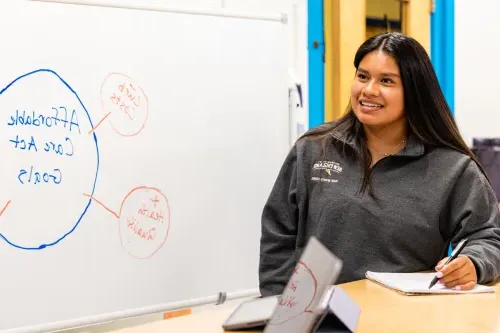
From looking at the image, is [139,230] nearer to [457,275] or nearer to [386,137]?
[386,137]

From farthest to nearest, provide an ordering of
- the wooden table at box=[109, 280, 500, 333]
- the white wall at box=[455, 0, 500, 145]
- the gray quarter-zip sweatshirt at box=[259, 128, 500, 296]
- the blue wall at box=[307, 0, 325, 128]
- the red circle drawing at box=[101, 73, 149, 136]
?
the white wall at box=[455, 0, 500, 145], the blue wall at box=[307, 0, 325, 128], the red circle drawing at box=[101, 73, 149, 136], the gray quarter-zip sweatshirt at box=[259, 128, 500, 296], the wooden table at box=[109, 280, 500, 333]

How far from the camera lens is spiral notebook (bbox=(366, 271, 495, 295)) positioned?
1344mm

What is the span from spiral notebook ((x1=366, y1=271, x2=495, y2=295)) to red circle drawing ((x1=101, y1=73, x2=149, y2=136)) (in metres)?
0.81

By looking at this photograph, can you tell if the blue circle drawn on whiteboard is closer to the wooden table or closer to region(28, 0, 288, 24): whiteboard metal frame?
region(28, 0, 288, 24): whiteboard metal frame

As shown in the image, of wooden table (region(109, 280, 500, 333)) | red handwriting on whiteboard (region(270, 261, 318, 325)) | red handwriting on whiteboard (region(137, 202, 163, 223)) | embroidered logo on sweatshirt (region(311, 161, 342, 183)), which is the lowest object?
wooden table (region(109, 280, 500, 333))

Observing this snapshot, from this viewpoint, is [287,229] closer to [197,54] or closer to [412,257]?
[412,257]

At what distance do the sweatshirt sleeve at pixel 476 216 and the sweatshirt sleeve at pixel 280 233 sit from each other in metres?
0.41

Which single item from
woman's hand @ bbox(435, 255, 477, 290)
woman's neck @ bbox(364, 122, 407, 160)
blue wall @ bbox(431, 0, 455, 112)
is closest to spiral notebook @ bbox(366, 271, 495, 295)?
woman's hand @ bbox(435, 255, 477, 290)

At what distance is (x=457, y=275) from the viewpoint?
4.57ft

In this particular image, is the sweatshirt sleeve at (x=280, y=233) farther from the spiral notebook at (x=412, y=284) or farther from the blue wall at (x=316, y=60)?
the blue wall at (x=316, y=60)

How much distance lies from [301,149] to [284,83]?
510 millimetres

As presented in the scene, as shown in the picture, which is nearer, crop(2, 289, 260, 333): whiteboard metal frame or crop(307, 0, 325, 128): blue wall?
crop(2, 289, 260, 333): whiteboard metal frame

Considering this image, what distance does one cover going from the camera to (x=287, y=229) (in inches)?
67.8

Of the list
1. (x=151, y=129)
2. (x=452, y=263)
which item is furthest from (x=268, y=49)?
(x=452, y=263)
